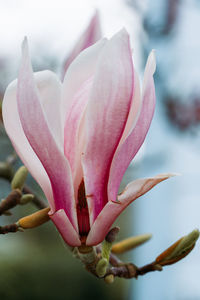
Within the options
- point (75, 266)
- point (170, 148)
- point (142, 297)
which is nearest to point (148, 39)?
point (170, 148)

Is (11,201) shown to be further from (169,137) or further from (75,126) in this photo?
(169,137)

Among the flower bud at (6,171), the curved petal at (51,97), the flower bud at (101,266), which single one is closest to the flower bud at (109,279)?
the flower bud at (101,266)

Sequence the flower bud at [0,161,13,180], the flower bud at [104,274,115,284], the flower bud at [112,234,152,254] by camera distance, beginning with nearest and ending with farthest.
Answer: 1. the flower bud at [104,274,115,284]
2. the flower bud at [112,234,152,254]
3. the flower bud at [0,161,13,180]

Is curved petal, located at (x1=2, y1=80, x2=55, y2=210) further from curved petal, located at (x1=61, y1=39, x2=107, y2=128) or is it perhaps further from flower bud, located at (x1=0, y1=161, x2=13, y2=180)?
flower bud, located at (x1=0, y1=161, x2=13, y2=180)

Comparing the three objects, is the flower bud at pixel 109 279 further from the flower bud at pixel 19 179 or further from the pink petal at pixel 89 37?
the pink petal at pixel 89 37

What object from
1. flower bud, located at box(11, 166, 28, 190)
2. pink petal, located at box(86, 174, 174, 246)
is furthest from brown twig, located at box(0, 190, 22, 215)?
pink petal, located at box(86, 174, 174, 246)

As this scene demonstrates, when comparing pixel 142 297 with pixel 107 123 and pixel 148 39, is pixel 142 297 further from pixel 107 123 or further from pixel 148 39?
pixel 107 123
